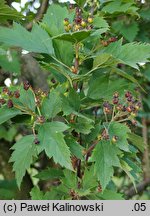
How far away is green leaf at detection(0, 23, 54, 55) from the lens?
1129mm

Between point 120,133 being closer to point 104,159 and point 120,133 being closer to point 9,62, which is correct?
point 104,159

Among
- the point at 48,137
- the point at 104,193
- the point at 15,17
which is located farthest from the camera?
the point at 15,17

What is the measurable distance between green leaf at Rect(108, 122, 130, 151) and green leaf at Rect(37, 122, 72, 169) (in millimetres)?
135

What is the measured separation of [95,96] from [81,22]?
0.68 feet

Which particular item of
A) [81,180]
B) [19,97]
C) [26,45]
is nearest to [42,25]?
[26,45]

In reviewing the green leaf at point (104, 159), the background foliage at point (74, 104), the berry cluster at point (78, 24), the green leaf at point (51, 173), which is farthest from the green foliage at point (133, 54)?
the green leaf at point (51, 173)

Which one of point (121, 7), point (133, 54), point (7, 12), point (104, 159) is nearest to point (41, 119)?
point (104, 159)

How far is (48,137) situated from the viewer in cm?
108

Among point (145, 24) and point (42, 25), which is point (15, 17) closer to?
point (42, 25)

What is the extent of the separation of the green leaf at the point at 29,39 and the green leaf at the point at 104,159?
0.28m

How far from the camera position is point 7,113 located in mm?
1117

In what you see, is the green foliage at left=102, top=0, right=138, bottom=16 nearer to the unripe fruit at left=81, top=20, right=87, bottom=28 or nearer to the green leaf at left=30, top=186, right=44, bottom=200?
the unripe fruit at left=81, top=20, right=87, bottom=28

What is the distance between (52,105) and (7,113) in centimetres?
12

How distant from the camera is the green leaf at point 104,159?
1.09 metres
